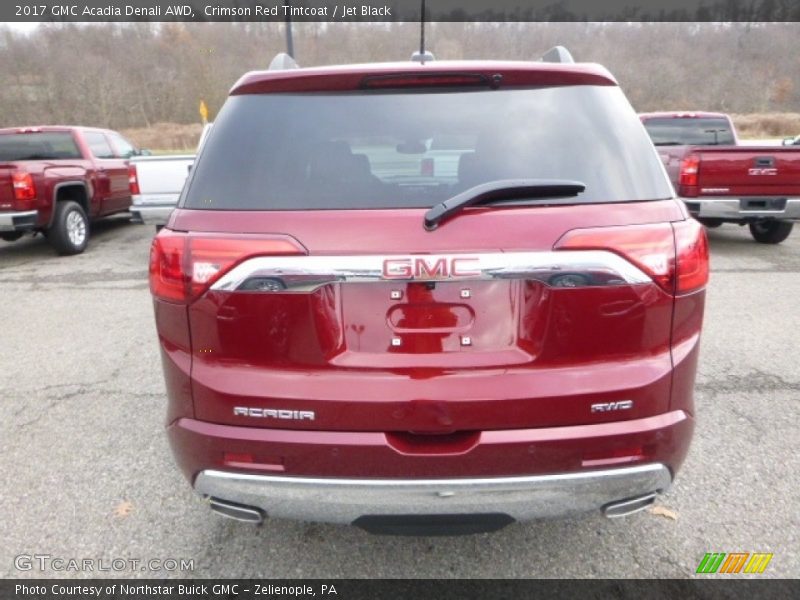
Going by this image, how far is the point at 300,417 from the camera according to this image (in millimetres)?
1715

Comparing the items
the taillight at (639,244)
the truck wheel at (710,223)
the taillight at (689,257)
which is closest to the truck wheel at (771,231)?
the truck wheel at (710,223)

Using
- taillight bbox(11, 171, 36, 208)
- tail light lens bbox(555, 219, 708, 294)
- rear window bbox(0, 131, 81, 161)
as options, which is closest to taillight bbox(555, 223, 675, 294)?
tail light lens bbox(555, 219, 708, 294)

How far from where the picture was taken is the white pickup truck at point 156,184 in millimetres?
7410

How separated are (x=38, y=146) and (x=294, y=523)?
9149mm

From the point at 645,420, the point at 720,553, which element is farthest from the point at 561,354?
the point at 720,553

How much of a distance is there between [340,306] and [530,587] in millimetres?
1366

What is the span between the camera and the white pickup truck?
24.3ft

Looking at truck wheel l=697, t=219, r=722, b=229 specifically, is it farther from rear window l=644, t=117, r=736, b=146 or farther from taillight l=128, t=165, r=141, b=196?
taillight l=128, t=165, r=141, b=196

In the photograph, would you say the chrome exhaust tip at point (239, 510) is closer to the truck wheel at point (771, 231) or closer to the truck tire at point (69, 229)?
the truck tire at point (69, 229)

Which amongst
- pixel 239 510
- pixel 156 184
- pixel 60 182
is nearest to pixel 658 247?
pixel 239 510

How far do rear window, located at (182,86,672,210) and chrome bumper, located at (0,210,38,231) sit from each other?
6924 mm

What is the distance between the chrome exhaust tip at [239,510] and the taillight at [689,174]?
24.6ft

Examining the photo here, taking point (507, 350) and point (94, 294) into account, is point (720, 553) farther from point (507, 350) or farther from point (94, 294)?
point (94, 294)

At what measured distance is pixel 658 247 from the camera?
5.52 ft
